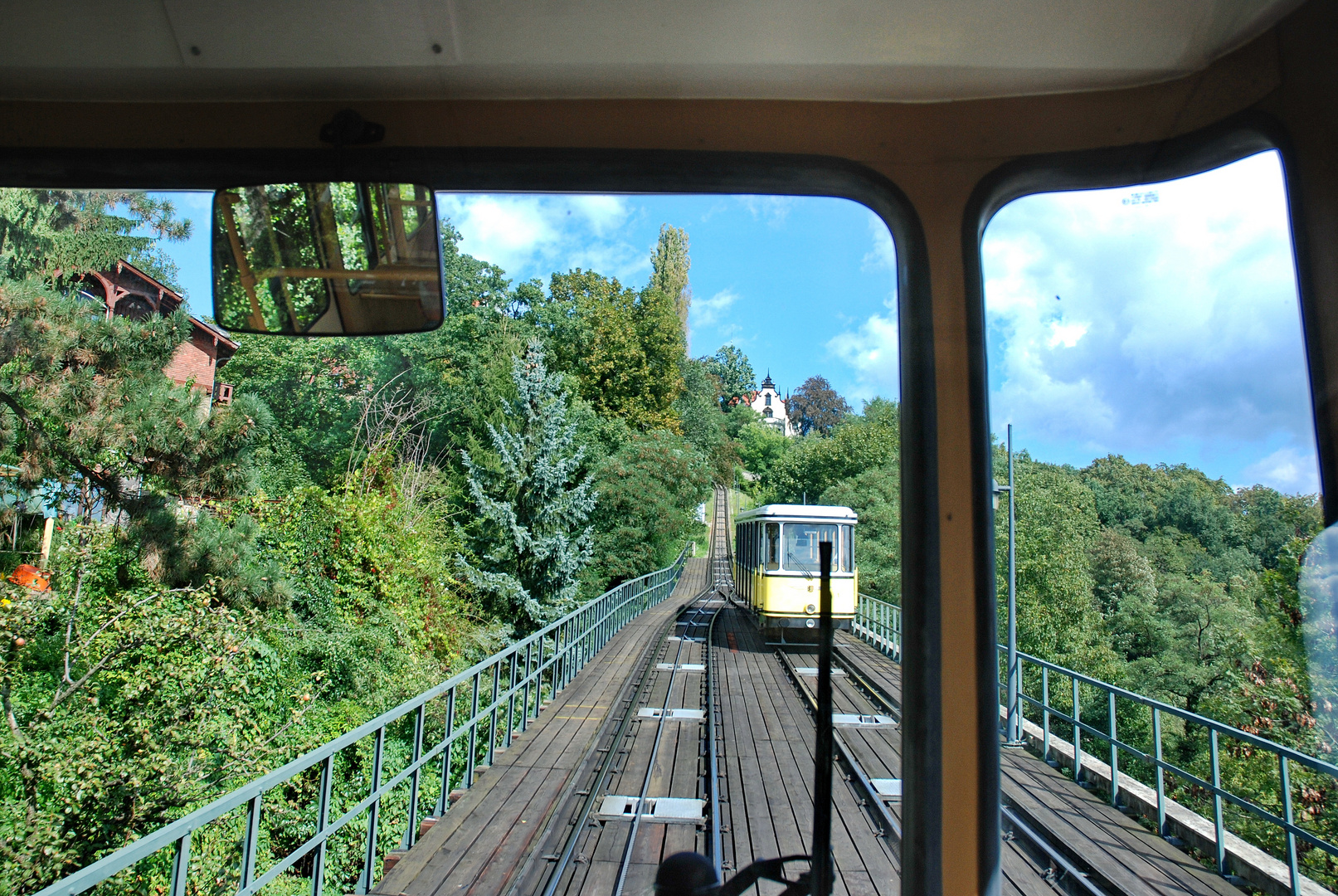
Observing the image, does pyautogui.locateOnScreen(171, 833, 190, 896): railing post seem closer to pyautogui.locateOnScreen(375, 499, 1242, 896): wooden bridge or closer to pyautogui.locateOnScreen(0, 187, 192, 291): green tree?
pyautogui.locateOnScreen(375, 499, 1242, 896): wooden bridge

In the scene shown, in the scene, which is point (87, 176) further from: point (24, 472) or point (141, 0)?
point (24, 472)

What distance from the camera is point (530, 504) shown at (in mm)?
17531

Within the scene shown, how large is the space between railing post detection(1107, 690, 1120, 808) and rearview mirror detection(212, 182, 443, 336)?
4.32 m

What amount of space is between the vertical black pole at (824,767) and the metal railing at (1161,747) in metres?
0.48

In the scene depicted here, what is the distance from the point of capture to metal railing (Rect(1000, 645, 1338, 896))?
2.79 m

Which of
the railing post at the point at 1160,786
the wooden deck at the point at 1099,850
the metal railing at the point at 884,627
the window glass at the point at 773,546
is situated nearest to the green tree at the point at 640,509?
the window glass at the point at 773,546

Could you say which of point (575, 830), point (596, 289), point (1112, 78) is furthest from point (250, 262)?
point (596, 289)

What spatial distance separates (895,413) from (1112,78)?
2.54 ft

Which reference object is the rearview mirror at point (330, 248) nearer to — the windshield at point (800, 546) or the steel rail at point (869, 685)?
the steel rail at point (869, 685)

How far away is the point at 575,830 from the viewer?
434 cm

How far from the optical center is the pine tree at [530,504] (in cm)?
1702

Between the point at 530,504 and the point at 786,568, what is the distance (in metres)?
12.1

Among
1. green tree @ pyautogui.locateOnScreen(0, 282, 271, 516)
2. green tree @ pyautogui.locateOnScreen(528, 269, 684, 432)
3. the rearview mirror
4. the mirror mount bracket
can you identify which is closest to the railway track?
the rearview mirror

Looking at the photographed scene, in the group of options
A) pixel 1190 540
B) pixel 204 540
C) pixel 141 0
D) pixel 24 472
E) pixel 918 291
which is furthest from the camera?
pixel 204 540
